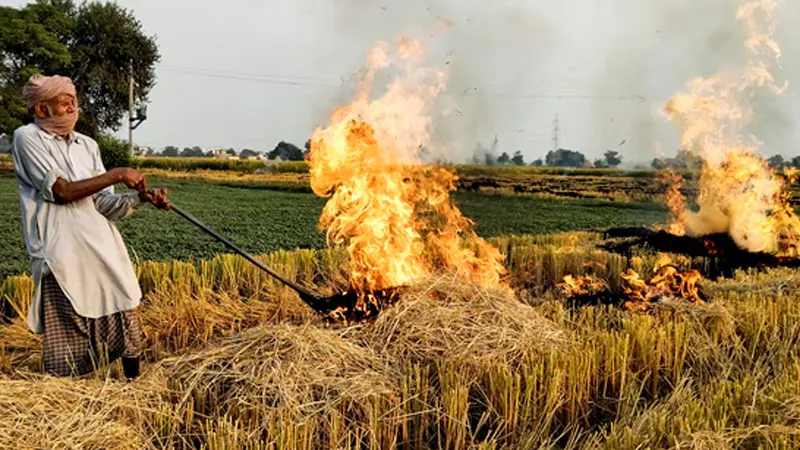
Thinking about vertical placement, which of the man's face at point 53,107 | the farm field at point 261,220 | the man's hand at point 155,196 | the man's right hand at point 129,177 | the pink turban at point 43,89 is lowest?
the farm field at point 261,220

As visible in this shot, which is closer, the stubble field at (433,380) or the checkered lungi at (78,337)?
the stubble field at (433,380)

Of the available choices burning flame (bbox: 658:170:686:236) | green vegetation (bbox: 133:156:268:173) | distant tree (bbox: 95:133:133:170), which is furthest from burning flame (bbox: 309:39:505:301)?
green vegetation (bbox: 133:156:268:173)

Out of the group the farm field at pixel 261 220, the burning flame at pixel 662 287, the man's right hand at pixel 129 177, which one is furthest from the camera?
the farm field at pixel 261 220

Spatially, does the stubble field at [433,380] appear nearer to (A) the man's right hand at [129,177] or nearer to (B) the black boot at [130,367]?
(B) the black boot at [130,367]

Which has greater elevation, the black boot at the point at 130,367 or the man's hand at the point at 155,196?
the man's hand at the point at 155,196

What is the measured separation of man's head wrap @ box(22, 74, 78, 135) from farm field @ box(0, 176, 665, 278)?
7.42 meters

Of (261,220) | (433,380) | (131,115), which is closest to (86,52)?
(131,115)

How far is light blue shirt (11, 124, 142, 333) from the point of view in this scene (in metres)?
3.52

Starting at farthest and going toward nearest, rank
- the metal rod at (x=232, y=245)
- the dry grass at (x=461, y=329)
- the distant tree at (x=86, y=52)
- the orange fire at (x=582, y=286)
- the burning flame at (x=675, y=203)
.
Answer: the distant tree at (x=86, y=52) → the burning flame at (x=675, y=203) → the orange fire at (x=582, y=286) → the metal rod at (x=232, y=245) → the dry grass at (x=461, y=329)

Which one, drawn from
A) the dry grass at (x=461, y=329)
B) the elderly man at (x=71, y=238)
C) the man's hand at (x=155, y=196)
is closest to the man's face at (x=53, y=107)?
the elderly man at (x=71, y=238)

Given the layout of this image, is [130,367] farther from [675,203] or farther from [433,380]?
[675,203]

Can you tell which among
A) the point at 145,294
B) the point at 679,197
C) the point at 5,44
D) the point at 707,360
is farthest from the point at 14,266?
the point at 5,44

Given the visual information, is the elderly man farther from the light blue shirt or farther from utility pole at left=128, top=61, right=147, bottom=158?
utility pole at left=128, top=61, right=147, bottom=158

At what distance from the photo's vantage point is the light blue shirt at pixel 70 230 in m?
3.52
